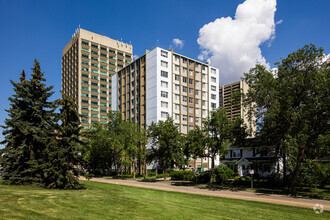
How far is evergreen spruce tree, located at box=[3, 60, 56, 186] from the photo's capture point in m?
24.5

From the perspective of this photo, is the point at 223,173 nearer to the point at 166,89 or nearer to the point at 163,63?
the point at 166,89

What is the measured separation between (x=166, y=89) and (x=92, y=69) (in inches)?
2260

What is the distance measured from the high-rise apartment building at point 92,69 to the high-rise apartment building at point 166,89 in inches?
1234

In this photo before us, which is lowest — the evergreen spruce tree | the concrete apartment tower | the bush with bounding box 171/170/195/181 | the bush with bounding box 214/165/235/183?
the bush with bounding box 171/170/195/181

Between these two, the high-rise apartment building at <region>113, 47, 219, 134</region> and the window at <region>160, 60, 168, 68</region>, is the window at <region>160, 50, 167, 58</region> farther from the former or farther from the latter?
the window at <region>160, 60, 168, 68</region>

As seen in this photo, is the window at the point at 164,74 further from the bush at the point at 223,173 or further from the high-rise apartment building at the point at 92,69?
the high-rise apartment building at the point at 92,69

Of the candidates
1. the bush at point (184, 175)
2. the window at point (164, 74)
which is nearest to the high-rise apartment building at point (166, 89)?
the window at point (164, 74)

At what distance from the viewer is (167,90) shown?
72.1m

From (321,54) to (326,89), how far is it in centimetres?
693

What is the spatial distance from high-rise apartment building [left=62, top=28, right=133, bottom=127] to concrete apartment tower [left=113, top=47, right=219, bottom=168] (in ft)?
103

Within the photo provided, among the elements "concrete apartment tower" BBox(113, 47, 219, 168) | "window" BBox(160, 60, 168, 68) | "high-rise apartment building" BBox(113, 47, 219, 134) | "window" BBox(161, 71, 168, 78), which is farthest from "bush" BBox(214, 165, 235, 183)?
"window" BBox(160, 60, 168, 68)

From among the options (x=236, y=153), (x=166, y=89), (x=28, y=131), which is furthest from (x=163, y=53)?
(x=28, y=131)

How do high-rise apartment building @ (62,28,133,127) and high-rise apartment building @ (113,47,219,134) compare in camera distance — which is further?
high-rise apartment building @ (62,28,133,127)

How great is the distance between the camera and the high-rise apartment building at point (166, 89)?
7119 cm
